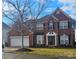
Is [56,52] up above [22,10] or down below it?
below

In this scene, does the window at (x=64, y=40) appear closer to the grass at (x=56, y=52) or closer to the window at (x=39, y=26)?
the grass at (x=56, y=52)

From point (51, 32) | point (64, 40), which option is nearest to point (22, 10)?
point (51, 32)

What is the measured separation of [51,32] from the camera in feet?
6.67

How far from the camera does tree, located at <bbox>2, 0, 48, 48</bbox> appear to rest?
205 cm

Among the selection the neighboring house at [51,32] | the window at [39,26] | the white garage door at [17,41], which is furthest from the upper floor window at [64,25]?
the white garage door at [17,41]

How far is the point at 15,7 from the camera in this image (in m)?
2.08

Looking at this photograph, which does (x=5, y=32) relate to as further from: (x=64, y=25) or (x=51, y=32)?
(x=64, y=25)

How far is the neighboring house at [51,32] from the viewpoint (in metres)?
2.00

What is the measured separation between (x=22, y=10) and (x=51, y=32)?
0.36 metres

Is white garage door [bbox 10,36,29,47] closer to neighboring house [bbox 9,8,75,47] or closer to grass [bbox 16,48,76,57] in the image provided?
neighboring house [bbox 9,8,75,47]

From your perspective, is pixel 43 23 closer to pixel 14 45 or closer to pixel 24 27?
pixel 24 27

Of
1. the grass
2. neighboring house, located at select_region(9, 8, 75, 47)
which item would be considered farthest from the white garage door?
the grass

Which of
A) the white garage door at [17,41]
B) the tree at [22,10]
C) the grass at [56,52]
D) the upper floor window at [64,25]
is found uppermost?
the tree at [22,10]

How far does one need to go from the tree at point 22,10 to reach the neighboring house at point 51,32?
2.2 inches
